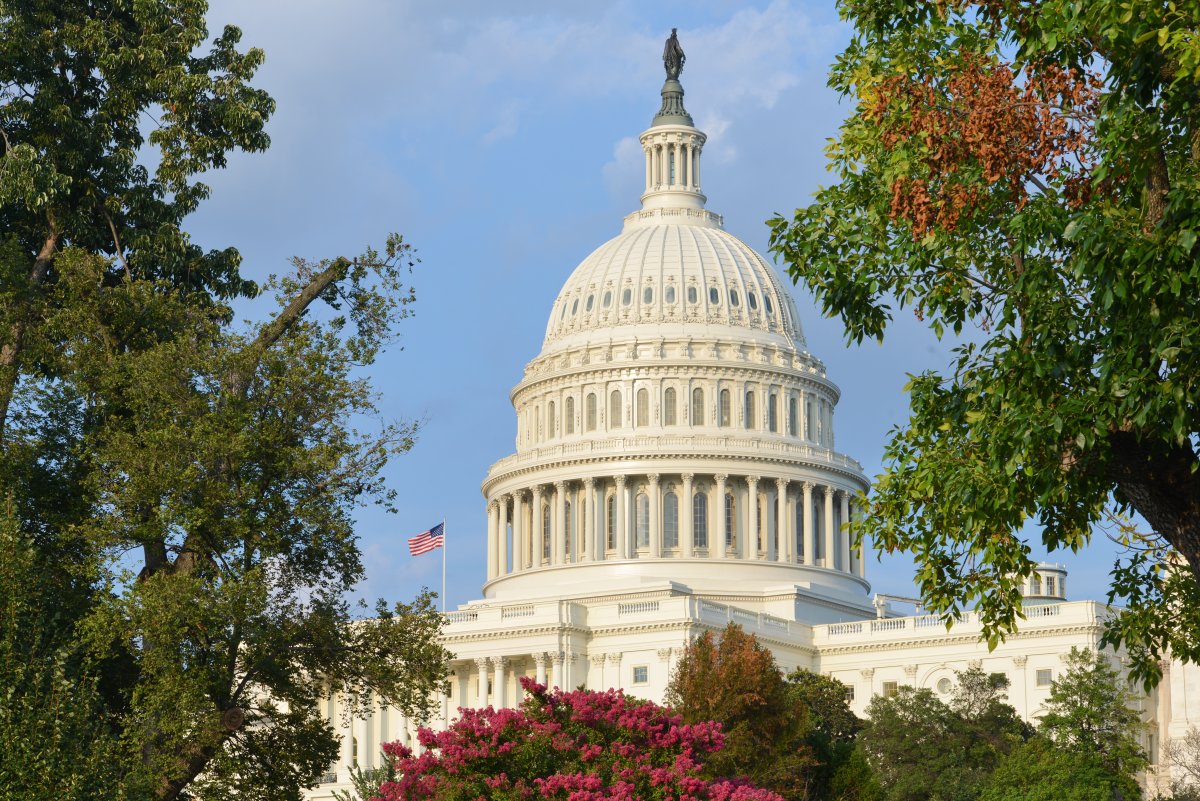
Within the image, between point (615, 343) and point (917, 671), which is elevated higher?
point (615, 343)

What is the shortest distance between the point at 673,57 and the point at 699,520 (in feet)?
139

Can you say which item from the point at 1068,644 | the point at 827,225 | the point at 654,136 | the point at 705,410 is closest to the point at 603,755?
the point at 827,225

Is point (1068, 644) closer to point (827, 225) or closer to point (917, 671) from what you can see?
point (917, 671)

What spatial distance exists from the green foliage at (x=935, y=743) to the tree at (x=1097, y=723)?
317cm

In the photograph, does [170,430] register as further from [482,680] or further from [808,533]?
[808,533]

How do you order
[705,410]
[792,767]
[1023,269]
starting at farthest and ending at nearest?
[705,410] < [792,767] < [1023,269]

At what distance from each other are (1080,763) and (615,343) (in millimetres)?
75774

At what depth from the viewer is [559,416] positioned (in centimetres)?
15925

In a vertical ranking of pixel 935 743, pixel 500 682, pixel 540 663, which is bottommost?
pixel 935 743

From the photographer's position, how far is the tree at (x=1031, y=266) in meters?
23.2

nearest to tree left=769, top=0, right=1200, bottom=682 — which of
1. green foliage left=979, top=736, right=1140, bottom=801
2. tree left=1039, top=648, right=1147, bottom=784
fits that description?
green foliage left=979, top=736, right=1140, bottom=801

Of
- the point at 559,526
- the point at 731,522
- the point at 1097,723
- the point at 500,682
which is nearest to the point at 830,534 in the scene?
the point at 731,522

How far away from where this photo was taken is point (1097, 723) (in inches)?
3748

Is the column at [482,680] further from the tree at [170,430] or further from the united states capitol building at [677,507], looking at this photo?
the tree at [170,430]
